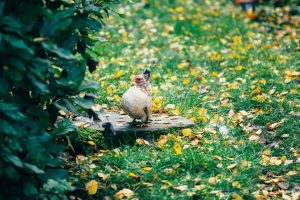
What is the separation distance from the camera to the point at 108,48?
617 cm

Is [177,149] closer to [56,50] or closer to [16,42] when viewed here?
[56,50]

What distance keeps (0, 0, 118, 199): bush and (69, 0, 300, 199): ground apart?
58cm

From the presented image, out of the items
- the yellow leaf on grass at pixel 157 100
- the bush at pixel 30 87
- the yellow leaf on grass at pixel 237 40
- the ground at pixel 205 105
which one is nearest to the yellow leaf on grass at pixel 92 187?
the ground at pixel 205 105

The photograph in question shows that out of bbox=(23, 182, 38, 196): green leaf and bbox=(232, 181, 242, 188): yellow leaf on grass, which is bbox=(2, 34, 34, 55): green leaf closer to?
bbox=(23, 182, 38, 196): green leaf

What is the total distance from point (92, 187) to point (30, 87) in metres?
0.89

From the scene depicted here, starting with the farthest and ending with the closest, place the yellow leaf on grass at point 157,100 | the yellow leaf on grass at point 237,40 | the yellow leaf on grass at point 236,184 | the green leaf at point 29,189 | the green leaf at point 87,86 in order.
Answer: the yellow leaf on grass at point 237,40 → the yellow leaf on grass at point 157,100 → the yellow leaf on grass at point 236,184 → the green leaf at point 87,86 → the green leaf at point 29,189

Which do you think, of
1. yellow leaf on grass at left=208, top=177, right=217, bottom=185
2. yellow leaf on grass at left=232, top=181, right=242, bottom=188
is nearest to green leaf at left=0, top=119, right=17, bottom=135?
yellow leaf on grass at left=208, top=177, right=217, bottom=185

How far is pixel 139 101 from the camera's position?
11.9 feet

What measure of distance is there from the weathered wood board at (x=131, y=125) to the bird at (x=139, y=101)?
82mm

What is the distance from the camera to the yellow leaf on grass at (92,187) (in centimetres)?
304

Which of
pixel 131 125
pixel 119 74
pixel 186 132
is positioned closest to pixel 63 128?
pixel 131 125

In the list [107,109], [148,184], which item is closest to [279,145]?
[148,184]

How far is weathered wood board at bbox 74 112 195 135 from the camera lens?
3693 millimetres

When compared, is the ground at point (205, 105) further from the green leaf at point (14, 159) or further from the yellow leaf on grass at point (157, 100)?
the green leaf at point (14, 159)
